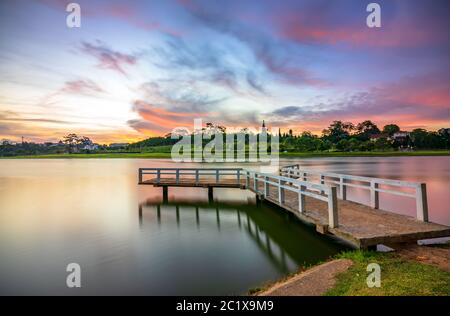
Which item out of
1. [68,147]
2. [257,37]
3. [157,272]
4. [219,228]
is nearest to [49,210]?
[219,228]

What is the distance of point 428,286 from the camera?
13.6 feet

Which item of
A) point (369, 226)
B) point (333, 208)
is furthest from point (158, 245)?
point (369, 226)

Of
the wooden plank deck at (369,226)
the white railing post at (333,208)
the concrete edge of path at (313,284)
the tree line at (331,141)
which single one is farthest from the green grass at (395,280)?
the tree line at (331,141)

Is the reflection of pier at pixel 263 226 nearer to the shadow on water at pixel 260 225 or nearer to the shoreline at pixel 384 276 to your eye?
the shadow on water at pixel 260 225

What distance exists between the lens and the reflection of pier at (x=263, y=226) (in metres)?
7.64

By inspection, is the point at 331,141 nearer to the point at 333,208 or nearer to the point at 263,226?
the point at 263,226

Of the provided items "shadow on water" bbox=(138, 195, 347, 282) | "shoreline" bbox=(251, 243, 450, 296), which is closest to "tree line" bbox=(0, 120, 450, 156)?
"shadow on water" bbox=(138, 195, 347, 282)

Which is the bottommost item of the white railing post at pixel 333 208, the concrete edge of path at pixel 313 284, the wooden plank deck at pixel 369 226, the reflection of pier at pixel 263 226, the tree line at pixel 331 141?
the reflection of pier at pixel 263 226

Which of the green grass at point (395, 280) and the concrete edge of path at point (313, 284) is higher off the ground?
the green grass at point (395, 280)

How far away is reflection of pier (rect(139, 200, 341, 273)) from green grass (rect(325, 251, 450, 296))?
2.05m

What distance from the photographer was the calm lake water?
20.5ft

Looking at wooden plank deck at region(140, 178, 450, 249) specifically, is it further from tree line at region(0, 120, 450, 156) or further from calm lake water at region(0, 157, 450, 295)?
tree line at region(0, 120, 450, 156)

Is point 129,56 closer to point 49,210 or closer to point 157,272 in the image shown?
point 49,210
